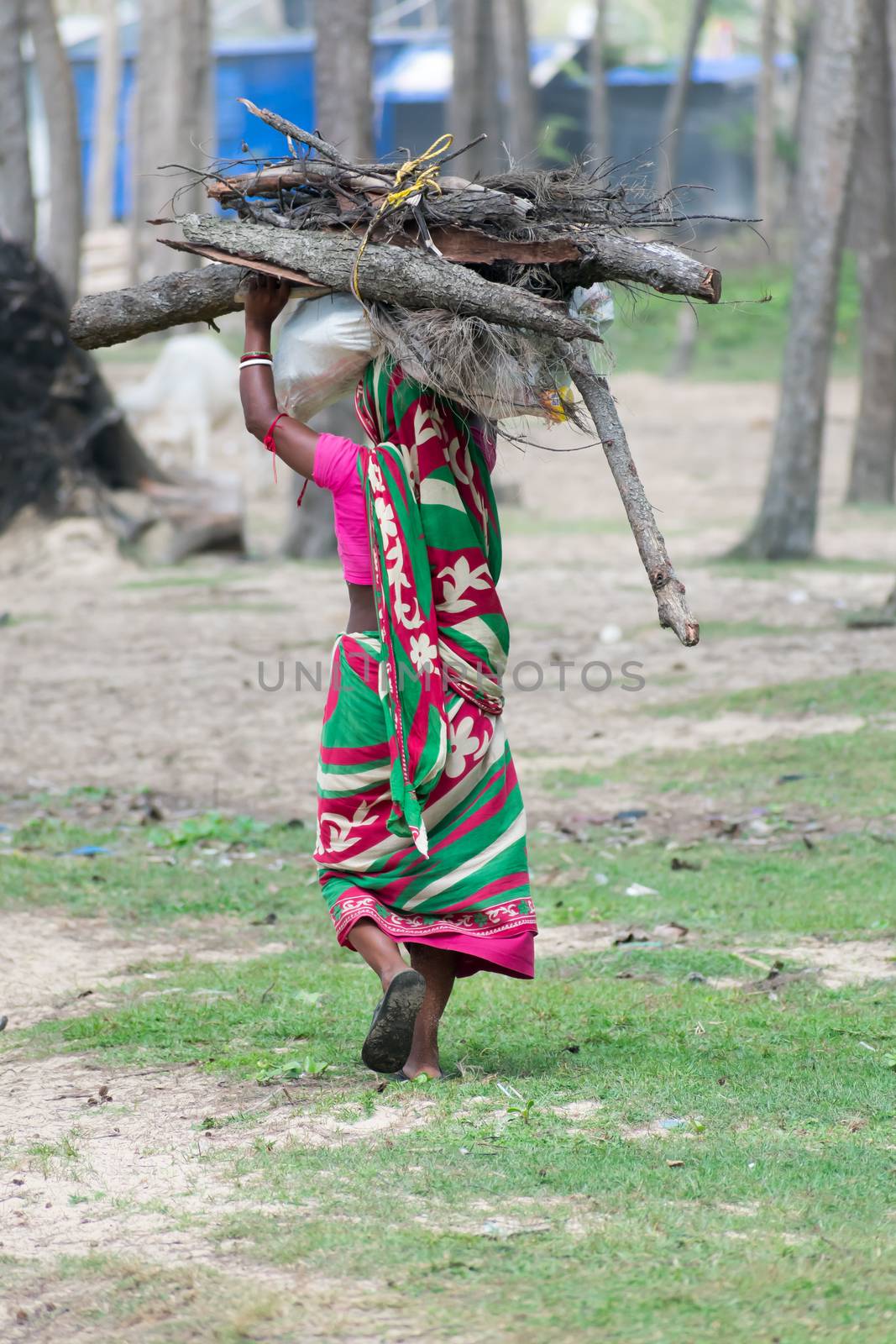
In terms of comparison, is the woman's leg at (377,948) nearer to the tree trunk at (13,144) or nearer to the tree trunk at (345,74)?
the tree trunk at (345,74)

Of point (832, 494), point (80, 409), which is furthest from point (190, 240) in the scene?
point (832, 494)

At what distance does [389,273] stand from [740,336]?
2759 cm

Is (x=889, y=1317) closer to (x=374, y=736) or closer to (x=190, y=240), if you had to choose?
(x=374, y=736)

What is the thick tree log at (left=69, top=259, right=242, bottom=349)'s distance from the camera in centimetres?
394

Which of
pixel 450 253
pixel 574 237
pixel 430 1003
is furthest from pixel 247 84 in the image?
pixel 430 1003

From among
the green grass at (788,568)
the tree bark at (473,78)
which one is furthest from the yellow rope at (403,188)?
the tree bark at (473,78)

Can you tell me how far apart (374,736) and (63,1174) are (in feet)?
3.88

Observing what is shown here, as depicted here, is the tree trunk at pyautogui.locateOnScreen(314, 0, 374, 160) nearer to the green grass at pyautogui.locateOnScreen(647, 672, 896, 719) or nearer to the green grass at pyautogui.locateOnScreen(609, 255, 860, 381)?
the green grass at pyautogui.locateOnScreen(647, 672, 896, 719)

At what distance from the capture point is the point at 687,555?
47.5 feet

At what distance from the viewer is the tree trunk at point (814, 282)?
1279cm

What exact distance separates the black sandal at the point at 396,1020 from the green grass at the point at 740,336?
2491 centimetres

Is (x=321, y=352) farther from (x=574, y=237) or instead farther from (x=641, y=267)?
(x=641, y=267)

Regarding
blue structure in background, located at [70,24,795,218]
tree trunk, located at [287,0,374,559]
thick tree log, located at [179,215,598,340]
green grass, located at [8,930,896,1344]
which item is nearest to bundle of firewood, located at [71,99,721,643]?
thick tree log, located at [179,215,598,340]

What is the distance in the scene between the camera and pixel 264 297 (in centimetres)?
384
